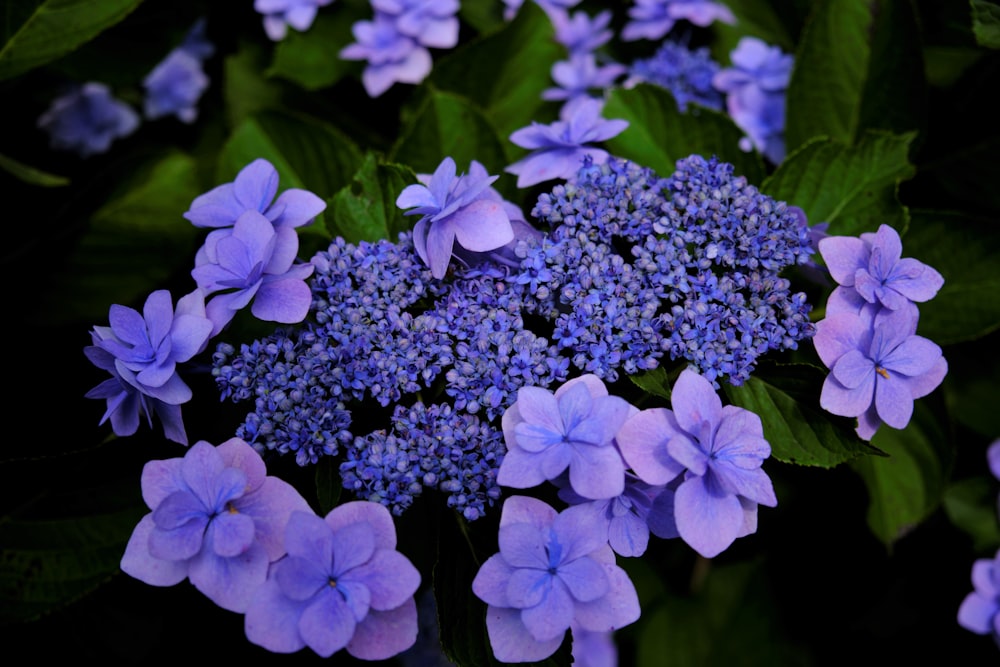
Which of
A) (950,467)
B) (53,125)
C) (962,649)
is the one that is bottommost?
(962,649)

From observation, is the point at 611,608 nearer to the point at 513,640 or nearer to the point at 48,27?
the point at 513,640

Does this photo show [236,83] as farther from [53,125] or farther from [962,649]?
[962,649]

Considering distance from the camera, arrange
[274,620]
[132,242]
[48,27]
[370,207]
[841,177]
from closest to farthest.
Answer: [274,620] < [370,207] < [841,177] < [48,27] < [132,242]

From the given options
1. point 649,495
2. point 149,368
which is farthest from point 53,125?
point 649,495

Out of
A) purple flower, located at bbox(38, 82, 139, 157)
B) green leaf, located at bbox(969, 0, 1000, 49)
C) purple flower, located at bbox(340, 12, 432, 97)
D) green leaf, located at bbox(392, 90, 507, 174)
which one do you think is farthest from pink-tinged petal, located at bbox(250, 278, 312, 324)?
purple flower, located at bbox(38, 82, 139, 157)

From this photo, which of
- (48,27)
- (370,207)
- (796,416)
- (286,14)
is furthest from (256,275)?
(286,14)

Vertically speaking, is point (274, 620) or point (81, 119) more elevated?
point (274, 620)
